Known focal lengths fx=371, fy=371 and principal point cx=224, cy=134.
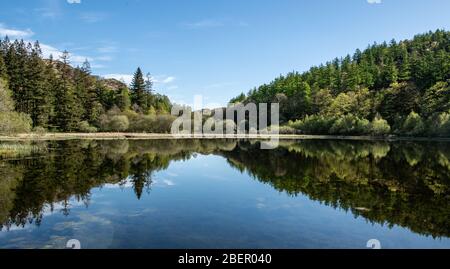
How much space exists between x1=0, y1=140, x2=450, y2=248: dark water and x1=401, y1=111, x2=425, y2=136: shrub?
4786 centimetres

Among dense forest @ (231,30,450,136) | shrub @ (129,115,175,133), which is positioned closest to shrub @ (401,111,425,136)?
dense forest @ (231,30,450,136)

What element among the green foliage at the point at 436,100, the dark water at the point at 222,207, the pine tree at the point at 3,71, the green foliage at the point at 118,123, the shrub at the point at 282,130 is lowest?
the dark water at the point at 222,207

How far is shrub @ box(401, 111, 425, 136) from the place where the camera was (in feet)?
228

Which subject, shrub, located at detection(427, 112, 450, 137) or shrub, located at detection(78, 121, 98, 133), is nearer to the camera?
shrub, located at detection(427, 112, 450, 137)

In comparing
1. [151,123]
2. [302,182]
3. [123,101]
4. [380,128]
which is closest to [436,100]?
[380,128]

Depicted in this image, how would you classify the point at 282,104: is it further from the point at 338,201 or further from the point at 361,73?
the point at 338,201

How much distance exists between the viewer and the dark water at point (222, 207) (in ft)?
35.3

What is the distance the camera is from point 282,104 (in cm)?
11719

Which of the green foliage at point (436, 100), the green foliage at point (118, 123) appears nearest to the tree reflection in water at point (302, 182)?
the green foliage at point (436, 100)

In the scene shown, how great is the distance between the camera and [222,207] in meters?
15.2

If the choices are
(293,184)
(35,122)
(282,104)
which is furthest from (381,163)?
(282,104)

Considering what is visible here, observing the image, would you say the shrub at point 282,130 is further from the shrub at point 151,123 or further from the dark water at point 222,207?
the dark water at point 222,207

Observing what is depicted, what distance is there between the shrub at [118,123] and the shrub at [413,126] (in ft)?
196

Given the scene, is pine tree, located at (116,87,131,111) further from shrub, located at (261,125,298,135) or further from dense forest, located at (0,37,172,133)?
shrub, located at (261,125,298,135)
